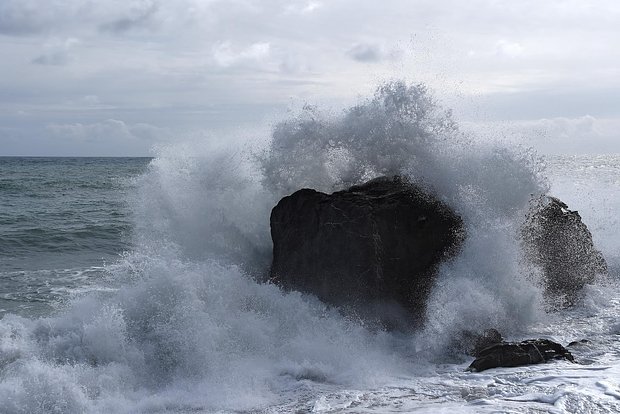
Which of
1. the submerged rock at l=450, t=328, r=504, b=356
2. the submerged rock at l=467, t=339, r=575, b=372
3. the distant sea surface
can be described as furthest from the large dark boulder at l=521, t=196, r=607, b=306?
the distant sea surface

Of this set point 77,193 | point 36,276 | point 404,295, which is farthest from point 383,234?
point 77,193

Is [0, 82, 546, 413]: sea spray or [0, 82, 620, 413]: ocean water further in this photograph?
[0, 82, 546, 413]: sea spray

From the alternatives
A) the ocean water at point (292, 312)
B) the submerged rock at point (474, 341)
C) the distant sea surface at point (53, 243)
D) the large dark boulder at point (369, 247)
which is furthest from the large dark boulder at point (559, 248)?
the distant sea surface at point (53, 243)

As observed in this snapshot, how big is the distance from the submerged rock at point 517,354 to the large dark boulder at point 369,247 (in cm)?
115

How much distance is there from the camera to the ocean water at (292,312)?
19.7 feet

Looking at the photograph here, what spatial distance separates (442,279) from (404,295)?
0.61m

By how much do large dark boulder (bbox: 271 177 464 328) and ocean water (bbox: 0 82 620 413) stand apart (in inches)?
8.9

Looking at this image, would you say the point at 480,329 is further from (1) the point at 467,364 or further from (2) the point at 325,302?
(2) the point at 325,302

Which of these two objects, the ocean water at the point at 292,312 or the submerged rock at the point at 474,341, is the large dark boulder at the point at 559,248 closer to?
the ocean water at the point at 292,312

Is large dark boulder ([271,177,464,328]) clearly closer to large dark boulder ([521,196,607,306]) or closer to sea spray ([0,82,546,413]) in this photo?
sea spray ([0,82,546,413])

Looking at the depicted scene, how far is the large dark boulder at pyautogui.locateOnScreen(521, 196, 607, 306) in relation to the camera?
29.8 ft

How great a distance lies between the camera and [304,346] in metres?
7.07

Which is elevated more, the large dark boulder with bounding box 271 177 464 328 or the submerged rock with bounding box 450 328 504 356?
the large dark boulder with bounding box 271 177 464 328

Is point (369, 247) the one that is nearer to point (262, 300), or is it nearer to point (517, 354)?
point (262, 300)
